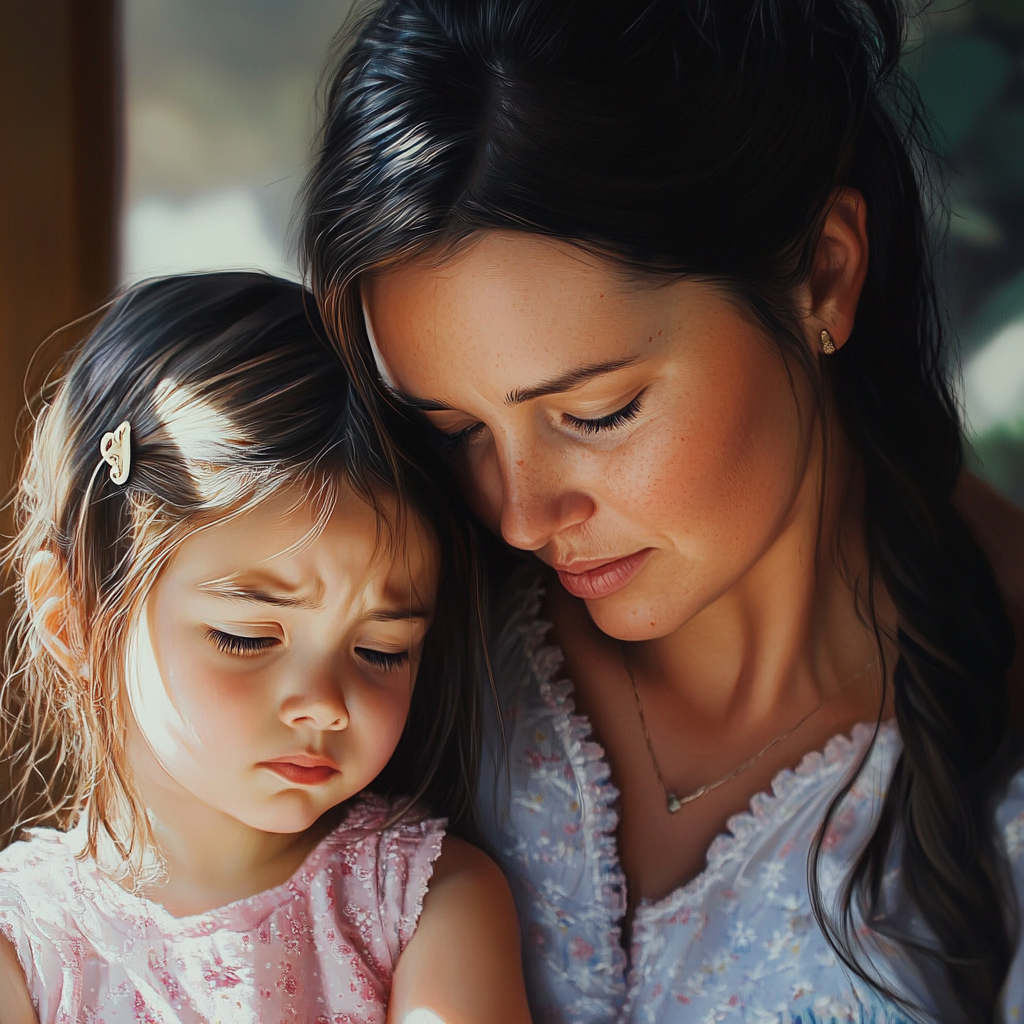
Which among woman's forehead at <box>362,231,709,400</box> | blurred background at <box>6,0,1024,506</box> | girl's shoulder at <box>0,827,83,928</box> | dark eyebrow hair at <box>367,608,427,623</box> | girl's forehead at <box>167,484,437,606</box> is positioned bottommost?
girl's shoulder at <box>0,827,83,928</box>

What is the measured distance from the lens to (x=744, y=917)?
938 millimetres

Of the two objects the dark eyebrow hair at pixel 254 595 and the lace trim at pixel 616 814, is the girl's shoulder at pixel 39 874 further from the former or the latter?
the lace trim at pixel 616 814

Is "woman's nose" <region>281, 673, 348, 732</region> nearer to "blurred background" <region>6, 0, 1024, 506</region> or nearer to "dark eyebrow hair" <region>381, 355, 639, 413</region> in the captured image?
"dark eyebrow hair" <region>381, 355, 639, 413</region>

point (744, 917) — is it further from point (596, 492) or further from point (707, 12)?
point (707, 12)

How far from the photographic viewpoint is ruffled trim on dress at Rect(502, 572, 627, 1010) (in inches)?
39.3

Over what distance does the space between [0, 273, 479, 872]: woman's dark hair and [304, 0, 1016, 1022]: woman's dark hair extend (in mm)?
76


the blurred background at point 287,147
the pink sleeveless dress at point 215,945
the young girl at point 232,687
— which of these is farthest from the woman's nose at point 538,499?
the blurred background at point 287,147

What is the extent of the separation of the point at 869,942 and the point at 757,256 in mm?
603

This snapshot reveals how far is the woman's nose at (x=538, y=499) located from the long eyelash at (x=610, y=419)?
3 centimetres

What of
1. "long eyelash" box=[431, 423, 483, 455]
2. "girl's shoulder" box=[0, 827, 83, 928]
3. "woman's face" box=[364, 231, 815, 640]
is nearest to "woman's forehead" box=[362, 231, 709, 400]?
"woman's face" box=[364, 231, 815, 640]

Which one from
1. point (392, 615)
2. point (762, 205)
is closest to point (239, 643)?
point (392, 615)

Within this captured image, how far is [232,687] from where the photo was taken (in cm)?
88

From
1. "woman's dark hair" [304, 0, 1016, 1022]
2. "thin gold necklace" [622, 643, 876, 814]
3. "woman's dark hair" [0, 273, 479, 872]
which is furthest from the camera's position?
"thin gold necklace" [622, 643, 876, 814]

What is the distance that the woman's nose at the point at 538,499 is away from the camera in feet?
2.89
